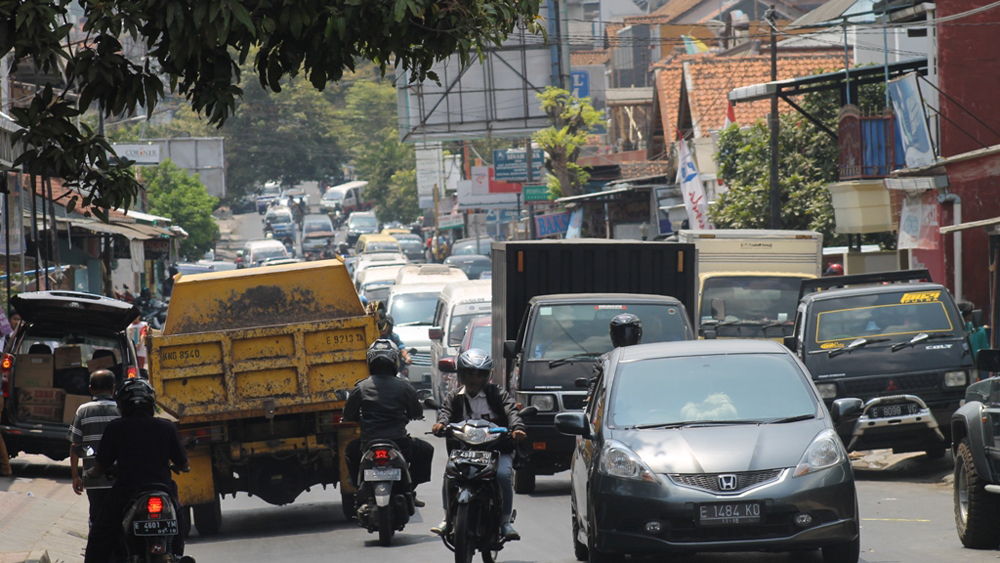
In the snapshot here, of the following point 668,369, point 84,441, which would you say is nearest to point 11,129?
point 84,441

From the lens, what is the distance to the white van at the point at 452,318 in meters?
19.7

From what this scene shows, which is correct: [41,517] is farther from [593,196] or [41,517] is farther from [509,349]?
[593,196]

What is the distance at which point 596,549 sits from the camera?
25.7ft

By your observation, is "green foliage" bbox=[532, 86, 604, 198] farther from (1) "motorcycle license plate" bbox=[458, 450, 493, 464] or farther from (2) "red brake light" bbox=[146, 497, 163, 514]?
(2) "red brake light" bbox=[146, 497, 163, 514]

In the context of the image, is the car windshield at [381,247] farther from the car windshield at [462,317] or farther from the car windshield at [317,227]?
the car windshield at [462,317]

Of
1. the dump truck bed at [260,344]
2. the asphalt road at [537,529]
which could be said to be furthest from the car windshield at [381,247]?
the dump truck bed at [260,344]

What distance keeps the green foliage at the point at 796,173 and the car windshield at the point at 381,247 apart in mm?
25740

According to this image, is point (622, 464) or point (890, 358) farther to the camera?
point (890, 358)

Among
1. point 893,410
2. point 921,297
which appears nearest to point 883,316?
point 921,297

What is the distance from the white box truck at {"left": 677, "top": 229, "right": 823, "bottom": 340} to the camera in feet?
64.4

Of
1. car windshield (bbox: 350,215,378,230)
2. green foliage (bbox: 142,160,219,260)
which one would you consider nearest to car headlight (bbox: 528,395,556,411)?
green foliage (bbox: 142,160,219,260)

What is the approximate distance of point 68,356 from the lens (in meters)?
15.7

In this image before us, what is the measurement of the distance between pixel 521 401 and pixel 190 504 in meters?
3.42

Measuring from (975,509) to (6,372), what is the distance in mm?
10751
